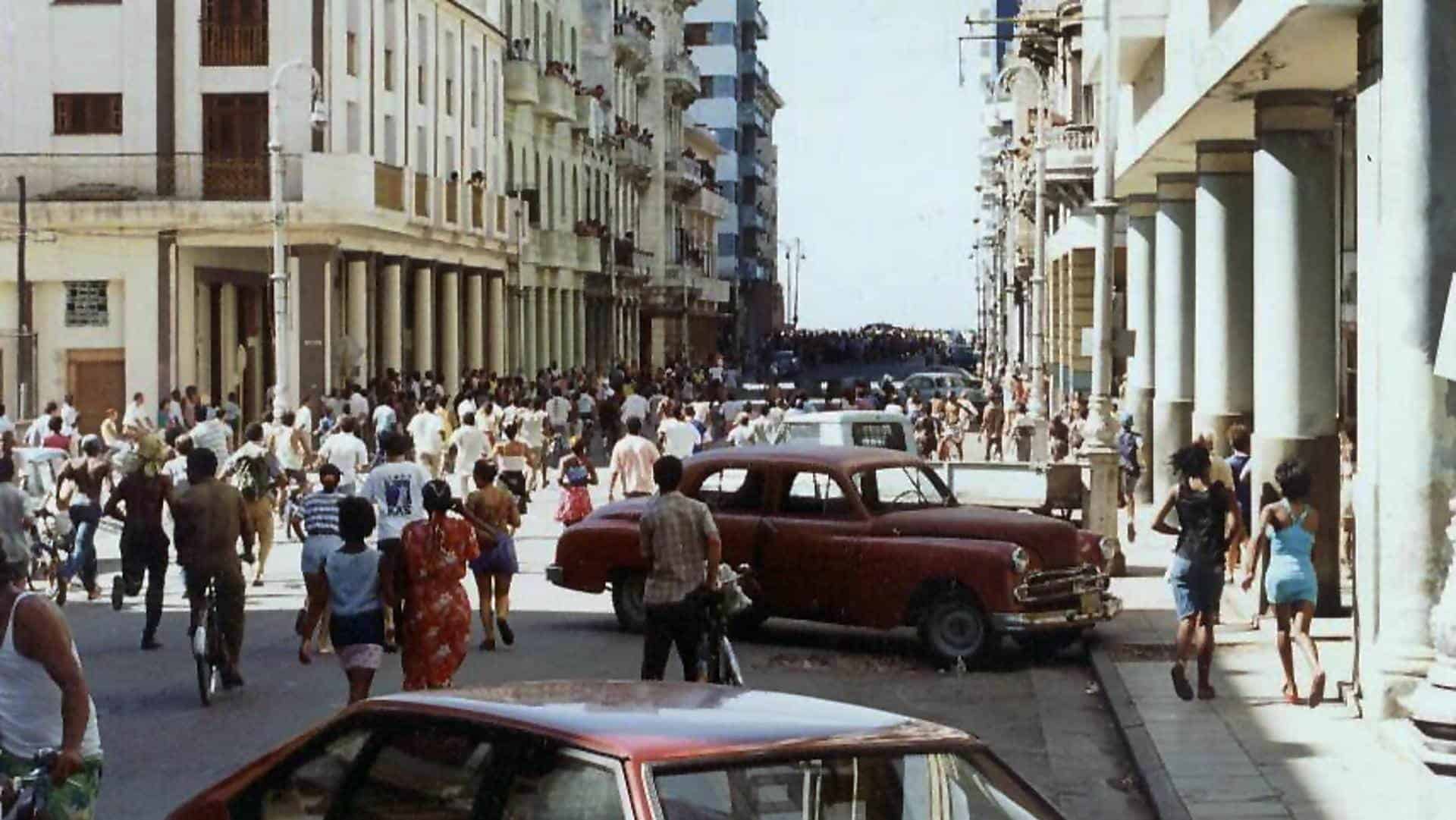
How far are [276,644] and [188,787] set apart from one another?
6767 mm

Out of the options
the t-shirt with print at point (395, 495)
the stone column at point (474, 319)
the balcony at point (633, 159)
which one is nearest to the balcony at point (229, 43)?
the stone column at point (474, 319)

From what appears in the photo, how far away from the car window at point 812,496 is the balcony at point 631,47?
62.9 metres

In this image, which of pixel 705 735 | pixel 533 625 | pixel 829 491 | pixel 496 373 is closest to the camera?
pixel 705 735

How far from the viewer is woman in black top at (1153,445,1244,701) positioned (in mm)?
15820

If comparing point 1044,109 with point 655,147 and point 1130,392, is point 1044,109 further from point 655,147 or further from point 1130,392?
point 1130,392

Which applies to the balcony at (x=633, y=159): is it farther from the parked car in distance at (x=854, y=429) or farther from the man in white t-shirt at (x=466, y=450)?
the parked car in distance at (x=854, y=429)

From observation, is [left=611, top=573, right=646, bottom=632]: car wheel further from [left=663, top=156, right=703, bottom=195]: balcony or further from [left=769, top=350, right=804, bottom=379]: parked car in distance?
[left=769, top=350, right=804, bottom=379]: parked car in distance

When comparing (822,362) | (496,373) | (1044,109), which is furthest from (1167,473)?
(822,362)

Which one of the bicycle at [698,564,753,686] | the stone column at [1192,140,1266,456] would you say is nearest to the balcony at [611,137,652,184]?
the stone column at [1192,140,1266,456]

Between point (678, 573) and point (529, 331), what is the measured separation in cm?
5447

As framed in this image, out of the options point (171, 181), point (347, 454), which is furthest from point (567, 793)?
point (171, 181)

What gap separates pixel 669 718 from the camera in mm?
6508

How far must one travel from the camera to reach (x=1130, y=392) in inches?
1561

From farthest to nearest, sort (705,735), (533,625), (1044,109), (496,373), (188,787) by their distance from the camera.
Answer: (1044,109)
(496,373)
(533,625)
(188,787)
(705,735)
